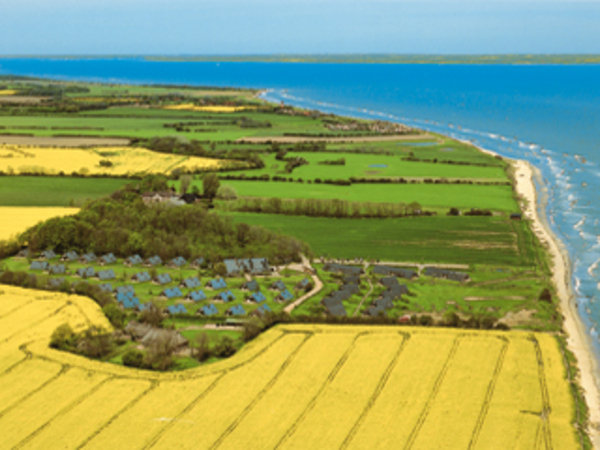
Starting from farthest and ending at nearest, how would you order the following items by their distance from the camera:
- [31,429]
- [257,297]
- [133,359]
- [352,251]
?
1. [352,251]
2. [257,297]
3. [133,359]
4. [31,429]

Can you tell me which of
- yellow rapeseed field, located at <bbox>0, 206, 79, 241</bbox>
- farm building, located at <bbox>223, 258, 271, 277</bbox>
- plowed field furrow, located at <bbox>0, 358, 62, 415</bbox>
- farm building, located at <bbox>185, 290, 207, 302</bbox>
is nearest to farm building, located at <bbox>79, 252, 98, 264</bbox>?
yellow rapeseed field, located at <bbox>0, 206, 79, 241</bbox>

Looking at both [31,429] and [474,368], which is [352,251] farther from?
[31,429]

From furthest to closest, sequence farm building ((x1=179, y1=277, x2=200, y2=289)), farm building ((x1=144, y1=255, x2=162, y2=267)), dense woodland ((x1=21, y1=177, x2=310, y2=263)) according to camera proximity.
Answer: dense woodland ((x1=21, y1=177, x2=310, y2=263))
farm building ((x1=144, y1=255, x2=162, y2=267))
farm building ((x1=179, y1=277, x2=200, y2=289))

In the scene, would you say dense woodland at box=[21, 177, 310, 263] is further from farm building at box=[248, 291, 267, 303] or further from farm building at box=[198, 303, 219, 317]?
farm building at box=[198, 303, 219, 317]

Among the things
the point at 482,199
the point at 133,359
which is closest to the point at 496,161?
the point at 482,199

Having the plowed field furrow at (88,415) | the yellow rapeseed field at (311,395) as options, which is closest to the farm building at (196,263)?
the yellow rapeseed field at (311,395)
